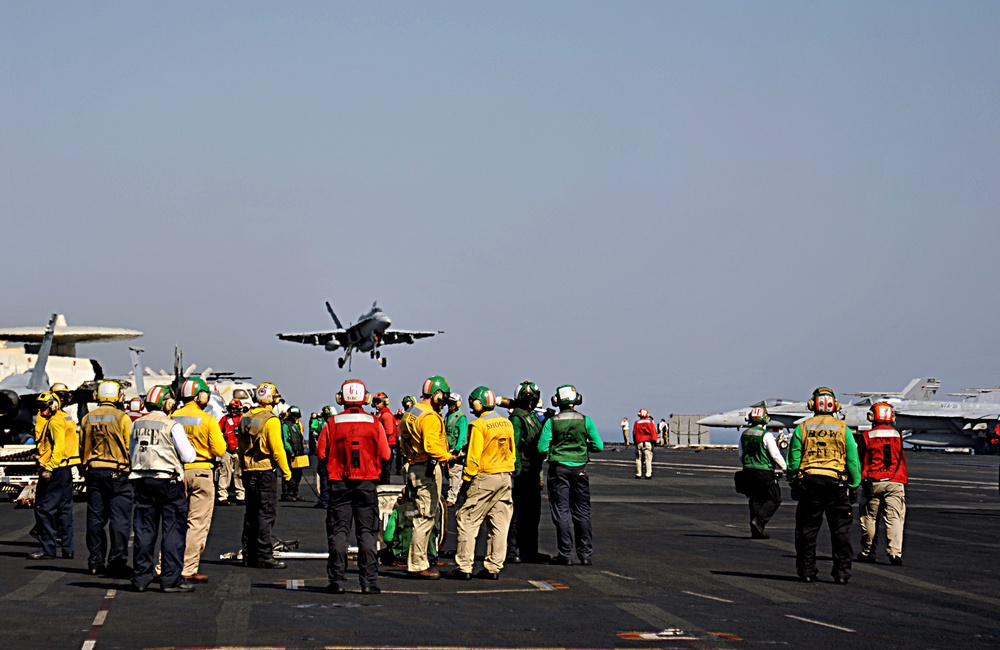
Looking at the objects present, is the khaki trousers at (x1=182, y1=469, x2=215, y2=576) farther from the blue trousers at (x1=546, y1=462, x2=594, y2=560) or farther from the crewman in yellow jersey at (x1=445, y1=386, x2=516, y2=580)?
the blue trousers at (x1=546, y1=462, x2=594, y2=560)

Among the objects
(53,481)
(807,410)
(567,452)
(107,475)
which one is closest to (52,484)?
(53,481)

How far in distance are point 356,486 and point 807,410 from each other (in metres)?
71.5

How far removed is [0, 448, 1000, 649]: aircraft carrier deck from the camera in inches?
363

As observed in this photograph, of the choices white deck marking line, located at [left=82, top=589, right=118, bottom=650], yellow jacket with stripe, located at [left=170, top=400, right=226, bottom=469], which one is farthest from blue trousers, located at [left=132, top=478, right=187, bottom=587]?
yellow jacket with stripe, located at [left=170, top=400, right=226, bottom=469]

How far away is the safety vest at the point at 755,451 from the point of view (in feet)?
61.7

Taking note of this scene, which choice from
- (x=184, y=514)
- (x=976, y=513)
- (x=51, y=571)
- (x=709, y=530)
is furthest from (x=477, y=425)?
(x=976, y=513)

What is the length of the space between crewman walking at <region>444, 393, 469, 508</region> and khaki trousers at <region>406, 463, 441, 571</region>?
18.8 feet

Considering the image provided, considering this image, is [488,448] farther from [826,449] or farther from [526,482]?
[826,449]

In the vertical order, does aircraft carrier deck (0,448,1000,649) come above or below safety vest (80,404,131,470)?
below

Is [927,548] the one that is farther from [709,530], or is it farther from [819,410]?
[819,410]

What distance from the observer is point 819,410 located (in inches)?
543

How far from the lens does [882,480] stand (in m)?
15.3

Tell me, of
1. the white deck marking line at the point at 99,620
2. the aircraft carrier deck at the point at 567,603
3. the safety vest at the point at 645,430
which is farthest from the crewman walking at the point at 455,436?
the safety vest at the point at 645,430

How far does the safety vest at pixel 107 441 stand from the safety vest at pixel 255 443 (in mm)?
1299
